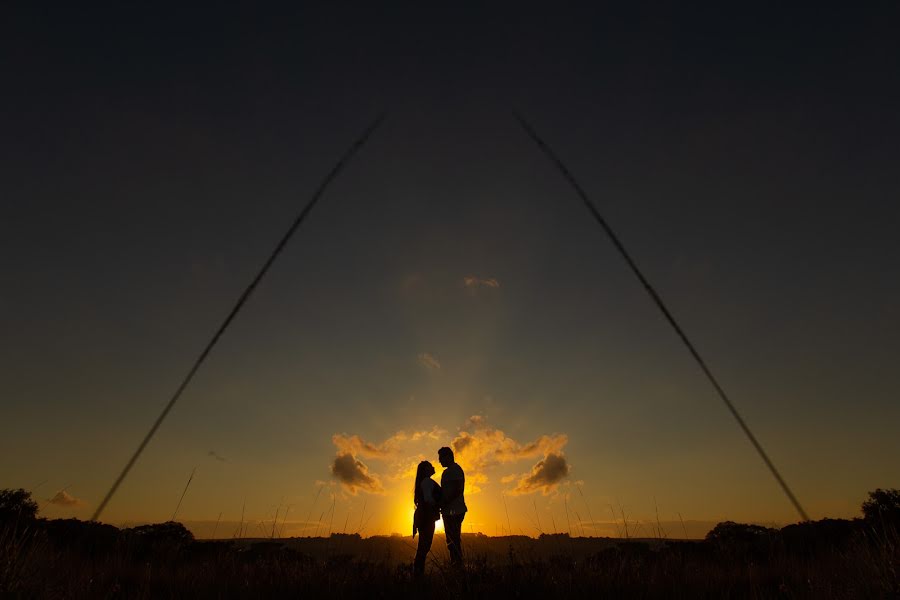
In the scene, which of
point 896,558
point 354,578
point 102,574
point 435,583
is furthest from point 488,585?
point 102,574

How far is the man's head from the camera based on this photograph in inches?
519

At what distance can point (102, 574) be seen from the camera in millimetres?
9070

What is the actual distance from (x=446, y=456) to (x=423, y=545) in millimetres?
1886

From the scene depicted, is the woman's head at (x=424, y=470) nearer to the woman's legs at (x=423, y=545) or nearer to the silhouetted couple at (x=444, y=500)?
the silhouetted couple at (x=444, y=500)

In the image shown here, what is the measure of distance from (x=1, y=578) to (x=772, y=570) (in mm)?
10967

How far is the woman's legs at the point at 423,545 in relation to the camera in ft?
36.8

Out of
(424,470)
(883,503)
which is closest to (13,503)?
(424,470)

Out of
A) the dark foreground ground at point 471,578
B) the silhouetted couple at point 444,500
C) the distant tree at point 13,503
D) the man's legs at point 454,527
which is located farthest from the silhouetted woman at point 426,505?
the distant tree at point 13,503

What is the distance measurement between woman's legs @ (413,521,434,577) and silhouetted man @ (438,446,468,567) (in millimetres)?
345

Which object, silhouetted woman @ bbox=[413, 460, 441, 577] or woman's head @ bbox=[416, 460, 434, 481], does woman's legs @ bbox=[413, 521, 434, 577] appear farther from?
woman's head @ bbox=[416, 460, 434, 481]

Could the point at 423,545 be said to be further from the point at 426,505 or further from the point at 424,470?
the point at 424,470

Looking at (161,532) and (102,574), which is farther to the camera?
(161,532)

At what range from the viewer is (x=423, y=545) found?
12.1 metres

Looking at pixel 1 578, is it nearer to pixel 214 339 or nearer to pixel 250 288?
pixel 214 339
